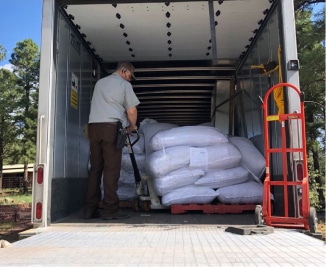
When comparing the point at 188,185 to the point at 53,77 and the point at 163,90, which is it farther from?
the point at 163,90

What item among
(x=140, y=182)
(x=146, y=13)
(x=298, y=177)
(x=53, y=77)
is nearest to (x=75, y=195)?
(x=140, y=182)

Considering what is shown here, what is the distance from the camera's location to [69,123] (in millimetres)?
4816

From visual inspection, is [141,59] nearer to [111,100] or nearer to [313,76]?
[111,100]

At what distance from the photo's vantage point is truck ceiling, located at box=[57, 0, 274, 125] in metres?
4.59

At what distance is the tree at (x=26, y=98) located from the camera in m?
23.0

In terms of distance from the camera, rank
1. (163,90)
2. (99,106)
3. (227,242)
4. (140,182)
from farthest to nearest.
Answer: (163,90), (140,182), (99,106), (227,242)

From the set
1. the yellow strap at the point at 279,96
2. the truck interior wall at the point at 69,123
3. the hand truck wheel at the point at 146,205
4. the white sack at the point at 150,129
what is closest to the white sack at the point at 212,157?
the hand truck wheel at the point at 146,205

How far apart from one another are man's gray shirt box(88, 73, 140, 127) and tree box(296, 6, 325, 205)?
13.3ft

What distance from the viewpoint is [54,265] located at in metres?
2.18

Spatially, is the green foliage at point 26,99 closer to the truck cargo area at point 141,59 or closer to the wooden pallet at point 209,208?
the truck cargo area at point 141,59

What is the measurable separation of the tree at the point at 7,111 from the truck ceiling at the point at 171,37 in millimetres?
13279

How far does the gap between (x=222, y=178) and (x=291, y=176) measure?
3.35 ft

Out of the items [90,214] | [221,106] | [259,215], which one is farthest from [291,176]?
[221,106]

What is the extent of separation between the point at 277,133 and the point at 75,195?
8.41 feet
